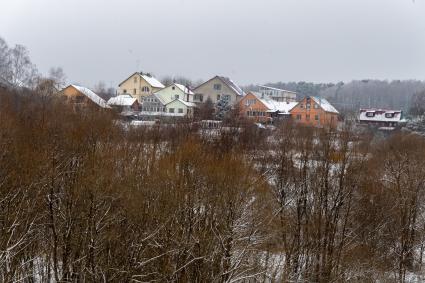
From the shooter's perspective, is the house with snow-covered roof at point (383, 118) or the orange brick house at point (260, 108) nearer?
the orange brick house at point (260, 108)

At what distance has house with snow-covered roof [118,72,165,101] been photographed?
2291 inches

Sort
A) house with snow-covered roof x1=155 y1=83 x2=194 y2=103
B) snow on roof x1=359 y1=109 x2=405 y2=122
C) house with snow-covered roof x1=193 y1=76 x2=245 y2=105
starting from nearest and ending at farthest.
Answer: house with snow-covered roof x1=155 y1=83 x2=194 y2=103 < house with snow-covered roof x1=193 y1=76 x2=245 y2=105 < snow on roof x1=359 y1=109 x2=405 y2=122

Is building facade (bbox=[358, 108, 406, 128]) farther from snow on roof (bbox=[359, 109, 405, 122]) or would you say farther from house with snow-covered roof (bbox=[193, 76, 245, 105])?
house with snow-covered roof (bbox=[193, 76, 245, 105])

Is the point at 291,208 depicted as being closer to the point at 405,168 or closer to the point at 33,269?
the point at 405,168

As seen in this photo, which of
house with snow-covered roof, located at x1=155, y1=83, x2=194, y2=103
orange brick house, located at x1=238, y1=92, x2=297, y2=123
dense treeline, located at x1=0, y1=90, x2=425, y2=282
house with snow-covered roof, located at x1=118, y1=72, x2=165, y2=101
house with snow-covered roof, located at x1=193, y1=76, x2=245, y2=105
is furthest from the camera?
house with snow-covered roof, located at x1=118, y1=72, x2=165, y2=101

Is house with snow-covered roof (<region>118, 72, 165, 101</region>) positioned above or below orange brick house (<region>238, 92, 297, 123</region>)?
above

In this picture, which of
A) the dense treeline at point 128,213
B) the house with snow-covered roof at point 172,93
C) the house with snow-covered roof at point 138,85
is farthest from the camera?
the house with snow-covered roof at point 138,85

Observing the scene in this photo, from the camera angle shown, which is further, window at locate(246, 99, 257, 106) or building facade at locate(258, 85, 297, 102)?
building facade at locate(258, 85, 297, 102)

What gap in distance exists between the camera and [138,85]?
58.8m

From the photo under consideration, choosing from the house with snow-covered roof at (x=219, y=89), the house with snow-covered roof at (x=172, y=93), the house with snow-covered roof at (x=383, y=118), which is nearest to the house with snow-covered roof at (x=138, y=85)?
the house with snow-covered roof at (x=172, y=93)

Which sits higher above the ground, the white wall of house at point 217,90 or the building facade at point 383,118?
the white wall of house at point 217,90

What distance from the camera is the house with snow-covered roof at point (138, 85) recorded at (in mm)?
58188

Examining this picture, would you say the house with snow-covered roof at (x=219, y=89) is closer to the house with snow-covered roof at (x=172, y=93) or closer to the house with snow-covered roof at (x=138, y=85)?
the house with snow-covered roof at (x=172, y=93)

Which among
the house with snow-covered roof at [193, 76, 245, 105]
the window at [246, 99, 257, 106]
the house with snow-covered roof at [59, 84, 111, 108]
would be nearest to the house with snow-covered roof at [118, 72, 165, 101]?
the house with snow-covered roof at [193, 76, 245, 105]
